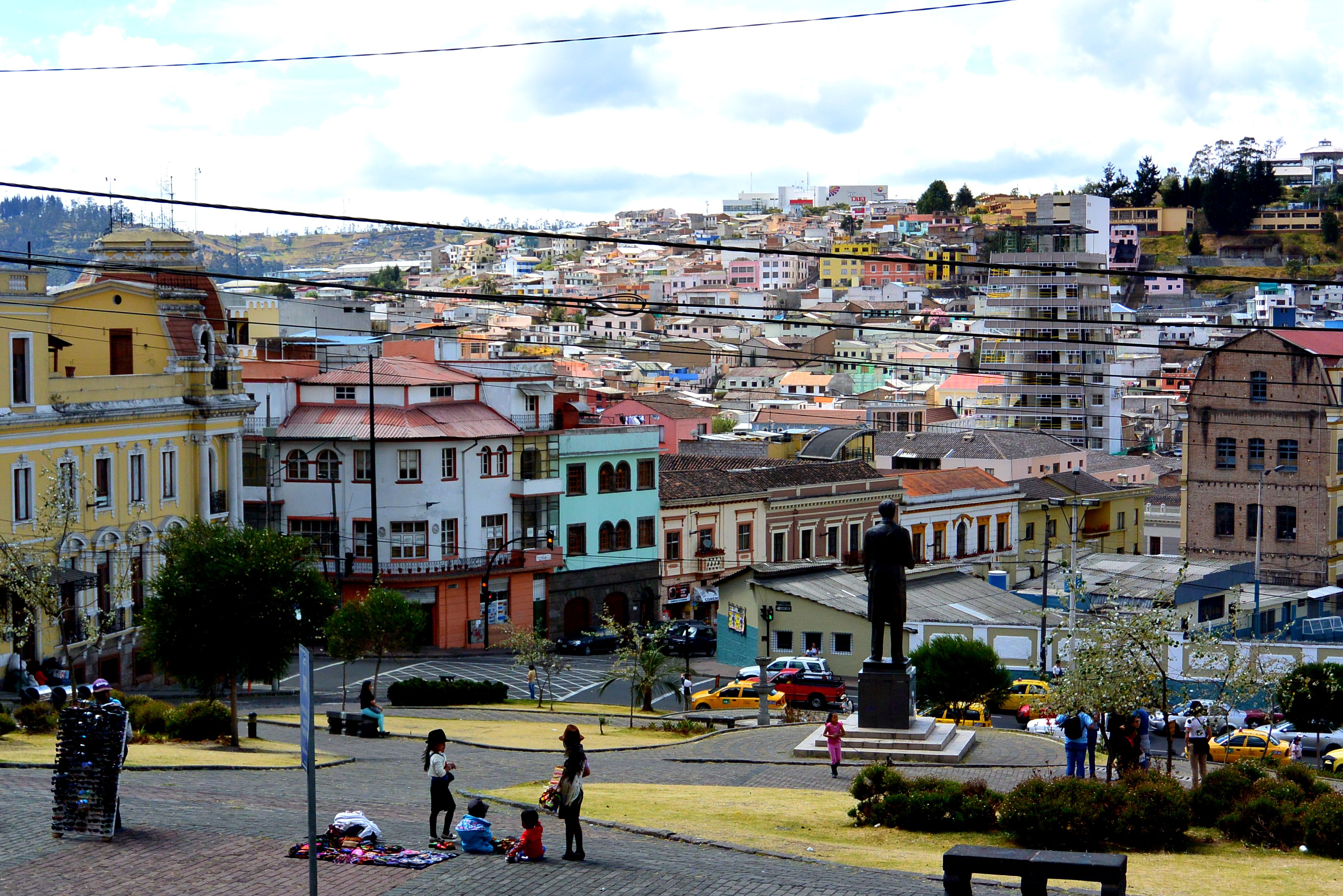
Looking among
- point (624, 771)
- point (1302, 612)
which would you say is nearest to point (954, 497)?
point (1302, 612)

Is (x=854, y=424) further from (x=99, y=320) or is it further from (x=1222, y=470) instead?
(x=99, y=320)

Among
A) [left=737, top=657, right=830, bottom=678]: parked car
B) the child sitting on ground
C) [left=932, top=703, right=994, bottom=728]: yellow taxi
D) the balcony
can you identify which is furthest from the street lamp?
the child sitting on ground

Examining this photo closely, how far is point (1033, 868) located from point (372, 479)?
41.3m

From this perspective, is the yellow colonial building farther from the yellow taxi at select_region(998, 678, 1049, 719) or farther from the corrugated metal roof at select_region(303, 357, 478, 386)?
the yellow taxi at select_region(998, 678, 1049, 719)

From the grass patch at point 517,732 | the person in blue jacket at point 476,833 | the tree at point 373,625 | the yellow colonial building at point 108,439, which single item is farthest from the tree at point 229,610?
the person in blue jacket at point 476,833

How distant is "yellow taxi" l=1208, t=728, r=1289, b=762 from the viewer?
104 feet

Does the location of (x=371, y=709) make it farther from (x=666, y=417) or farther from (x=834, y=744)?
(x=666, y=417)

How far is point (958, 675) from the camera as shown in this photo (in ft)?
110

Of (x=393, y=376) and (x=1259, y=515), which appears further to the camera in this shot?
(x=1259, y=515)

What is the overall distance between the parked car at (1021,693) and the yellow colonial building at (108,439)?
19.2 metres

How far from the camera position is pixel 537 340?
153875mm

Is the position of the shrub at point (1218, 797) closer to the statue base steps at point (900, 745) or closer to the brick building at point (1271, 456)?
the statue base steps at point (900, 745)

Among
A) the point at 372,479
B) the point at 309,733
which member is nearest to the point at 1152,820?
the point at 309,733

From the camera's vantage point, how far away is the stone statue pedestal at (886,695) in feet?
81.5
